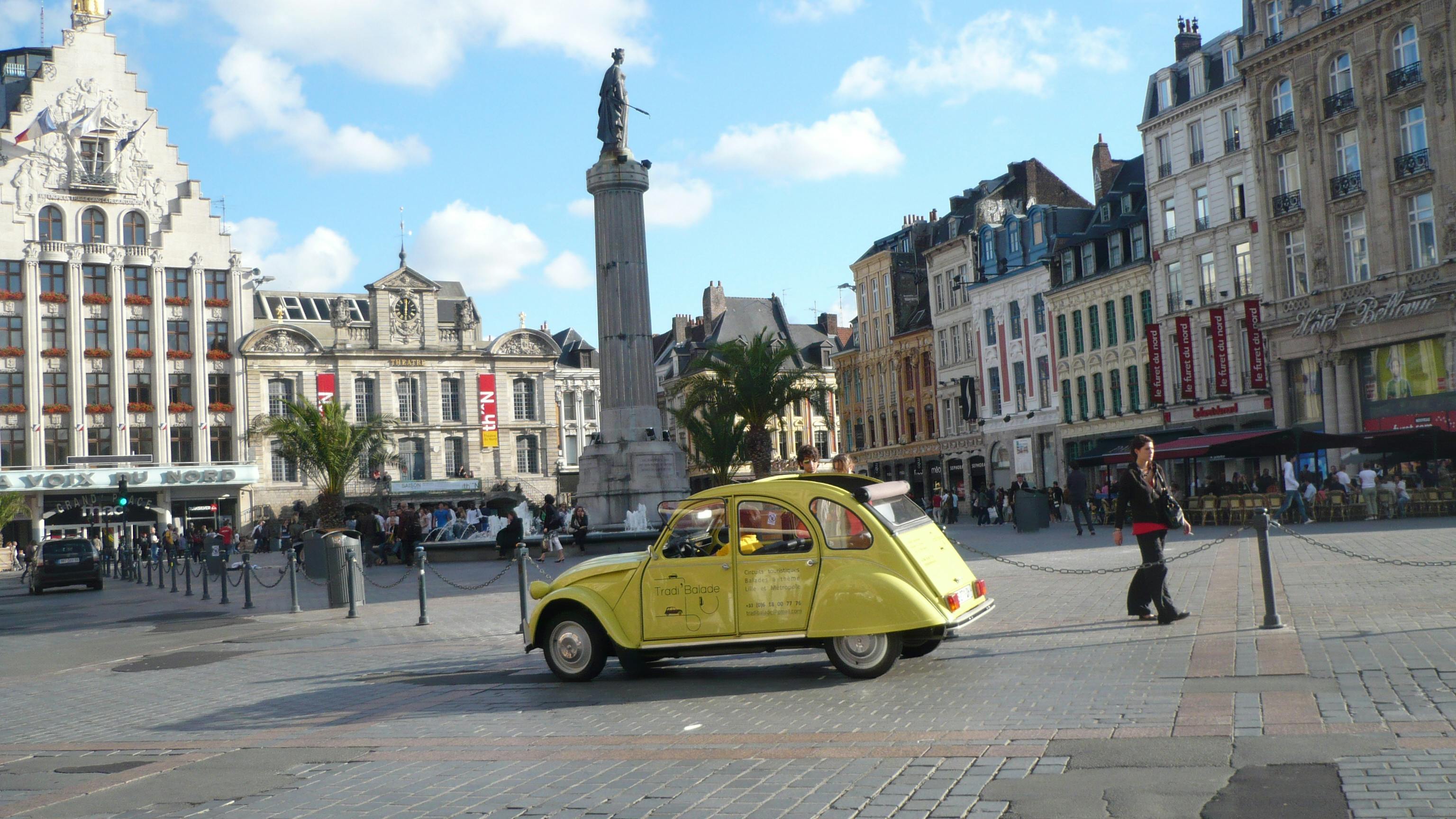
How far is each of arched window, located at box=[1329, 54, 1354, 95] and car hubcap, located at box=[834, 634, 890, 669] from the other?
36.9m

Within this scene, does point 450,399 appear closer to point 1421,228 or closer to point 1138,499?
point 1421,228

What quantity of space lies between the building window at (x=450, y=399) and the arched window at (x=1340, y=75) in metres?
55.7

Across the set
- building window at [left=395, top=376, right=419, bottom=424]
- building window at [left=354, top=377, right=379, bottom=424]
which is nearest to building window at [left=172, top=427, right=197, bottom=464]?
building window at [left=354, top=377, right=379, bottom=424]

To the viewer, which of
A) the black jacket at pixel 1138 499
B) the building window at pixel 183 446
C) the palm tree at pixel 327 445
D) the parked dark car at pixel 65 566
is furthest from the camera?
the building window at pixel 183 446

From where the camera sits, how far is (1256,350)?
1852 inches

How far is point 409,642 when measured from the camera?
616 inches

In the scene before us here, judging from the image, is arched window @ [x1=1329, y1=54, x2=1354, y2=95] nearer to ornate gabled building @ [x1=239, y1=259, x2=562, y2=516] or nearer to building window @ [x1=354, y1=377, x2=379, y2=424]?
ornate gabled building @ [x1=239, y1=259, x2=562, y2=516]

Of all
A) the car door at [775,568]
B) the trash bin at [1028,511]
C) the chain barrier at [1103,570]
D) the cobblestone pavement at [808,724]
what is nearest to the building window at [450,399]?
the trash bin at [1028,511]

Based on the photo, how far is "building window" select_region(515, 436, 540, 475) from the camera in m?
85.8

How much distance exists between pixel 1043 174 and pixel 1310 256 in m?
28.0

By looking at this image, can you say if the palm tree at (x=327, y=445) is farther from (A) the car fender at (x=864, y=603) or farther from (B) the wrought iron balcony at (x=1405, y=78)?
(A) the car fender at (x=864, y=603)

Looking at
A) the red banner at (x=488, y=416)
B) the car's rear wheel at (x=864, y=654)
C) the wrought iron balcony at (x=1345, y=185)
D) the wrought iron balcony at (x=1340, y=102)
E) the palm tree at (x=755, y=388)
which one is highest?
the wrought iron balcony at (x=1340, y=102)

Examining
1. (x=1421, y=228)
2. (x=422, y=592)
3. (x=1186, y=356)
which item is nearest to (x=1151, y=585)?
(x=422, y=592)

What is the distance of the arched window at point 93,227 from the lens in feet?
235
